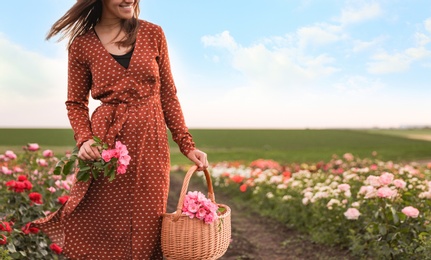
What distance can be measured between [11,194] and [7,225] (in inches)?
34.5

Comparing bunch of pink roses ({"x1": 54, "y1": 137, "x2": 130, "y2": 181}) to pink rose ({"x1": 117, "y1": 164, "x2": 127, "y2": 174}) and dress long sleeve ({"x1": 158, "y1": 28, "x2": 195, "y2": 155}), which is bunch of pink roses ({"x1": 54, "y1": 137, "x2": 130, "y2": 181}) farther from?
dress long sleeve ({"x1": 158, "y1": 28, "x2": 195, "y2": 155})

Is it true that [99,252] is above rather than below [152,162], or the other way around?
below

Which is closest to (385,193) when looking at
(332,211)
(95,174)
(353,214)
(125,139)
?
(353,214)

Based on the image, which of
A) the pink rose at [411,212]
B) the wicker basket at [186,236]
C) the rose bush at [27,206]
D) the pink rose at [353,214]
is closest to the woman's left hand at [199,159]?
the wicker basket at [186,236]

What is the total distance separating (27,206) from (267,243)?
278 cm

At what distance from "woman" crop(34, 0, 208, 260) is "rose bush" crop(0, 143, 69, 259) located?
749 mm

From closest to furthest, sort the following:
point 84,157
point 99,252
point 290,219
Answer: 1. point 84,157
2. point 99,252
3. point 290,219

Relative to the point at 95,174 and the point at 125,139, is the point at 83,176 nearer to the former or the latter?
the point at 95,174

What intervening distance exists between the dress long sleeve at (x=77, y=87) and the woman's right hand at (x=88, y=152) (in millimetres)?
229

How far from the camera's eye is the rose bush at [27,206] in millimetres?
3842

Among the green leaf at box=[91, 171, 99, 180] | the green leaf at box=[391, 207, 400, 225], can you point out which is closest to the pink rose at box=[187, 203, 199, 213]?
the green leaf at box=[91, 171, 99, 180]

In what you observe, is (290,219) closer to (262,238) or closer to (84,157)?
(262,238)

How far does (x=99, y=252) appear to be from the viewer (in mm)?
2949

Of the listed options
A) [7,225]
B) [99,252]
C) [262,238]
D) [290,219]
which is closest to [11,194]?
[7,225]
